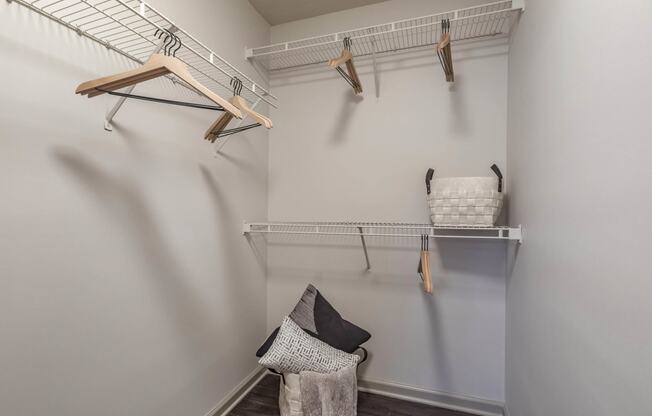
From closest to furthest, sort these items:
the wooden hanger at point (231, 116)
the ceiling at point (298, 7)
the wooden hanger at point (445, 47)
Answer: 1. the wooden hanger at point (231, 116)
2. the wooden hanger at point (445, 47)
3. the ceiling at point (298, 7)

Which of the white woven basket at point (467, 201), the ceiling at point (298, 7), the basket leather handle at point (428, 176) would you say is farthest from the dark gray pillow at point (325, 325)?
the ceiling at point (298, 7)

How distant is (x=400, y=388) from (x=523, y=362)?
84 cm

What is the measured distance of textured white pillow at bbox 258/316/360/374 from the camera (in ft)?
5.20

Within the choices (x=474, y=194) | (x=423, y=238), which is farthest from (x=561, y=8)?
(x=423, y=238)

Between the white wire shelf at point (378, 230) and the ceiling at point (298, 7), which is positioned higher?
the ceiling at point (298, 7)

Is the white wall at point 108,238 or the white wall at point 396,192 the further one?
the white wall at point 396,192

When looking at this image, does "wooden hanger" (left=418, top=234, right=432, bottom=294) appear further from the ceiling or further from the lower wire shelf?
the ceiling

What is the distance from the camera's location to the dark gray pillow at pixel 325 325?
1795 mm

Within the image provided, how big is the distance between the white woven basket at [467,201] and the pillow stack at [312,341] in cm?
83

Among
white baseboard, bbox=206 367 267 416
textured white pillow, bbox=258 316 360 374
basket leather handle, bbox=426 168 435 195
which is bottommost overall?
white baseboard, bbox=206 367 267 416

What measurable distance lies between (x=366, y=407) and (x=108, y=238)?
1.66 metres

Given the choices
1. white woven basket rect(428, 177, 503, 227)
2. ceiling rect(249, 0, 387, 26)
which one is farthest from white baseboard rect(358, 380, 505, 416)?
ceiling rect(249, 0, 387, 26)

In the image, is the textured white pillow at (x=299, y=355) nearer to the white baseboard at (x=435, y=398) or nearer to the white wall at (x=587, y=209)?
the white baseboard at (x=435, y=398)

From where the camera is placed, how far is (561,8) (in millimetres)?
976
